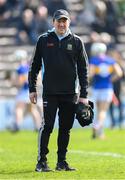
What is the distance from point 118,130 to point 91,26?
5138mm

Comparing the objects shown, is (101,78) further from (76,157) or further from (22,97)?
(76,157)

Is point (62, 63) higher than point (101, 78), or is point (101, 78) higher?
point (62, 63)

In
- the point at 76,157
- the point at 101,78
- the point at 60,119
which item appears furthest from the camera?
the point at 101,78

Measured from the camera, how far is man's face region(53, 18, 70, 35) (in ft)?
40.2

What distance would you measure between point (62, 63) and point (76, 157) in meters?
3.76

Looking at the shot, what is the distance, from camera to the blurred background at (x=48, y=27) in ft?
94.2

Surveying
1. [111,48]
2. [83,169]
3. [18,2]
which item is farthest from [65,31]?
[18,2]

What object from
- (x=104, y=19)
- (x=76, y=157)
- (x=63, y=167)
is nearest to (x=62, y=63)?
(x=63, y=167)

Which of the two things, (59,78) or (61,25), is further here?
(59,78)

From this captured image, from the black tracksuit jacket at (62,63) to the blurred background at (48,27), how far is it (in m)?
14.8

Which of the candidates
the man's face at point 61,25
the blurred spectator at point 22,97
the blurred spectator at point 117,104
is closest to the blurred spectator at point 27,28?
the blurred spectator at point 117,104

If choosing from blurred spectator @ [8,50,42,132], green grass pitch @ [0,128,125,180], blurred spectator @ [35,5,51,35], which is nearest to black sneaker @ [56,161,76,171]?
green grass pitch @ [0,128,125,180]

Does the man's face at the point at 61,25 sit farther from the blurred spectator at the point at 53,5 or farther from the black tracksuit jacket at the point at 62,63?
the blurred spectator at the point at 53,5

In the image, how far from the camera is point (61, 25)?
12.3 m
